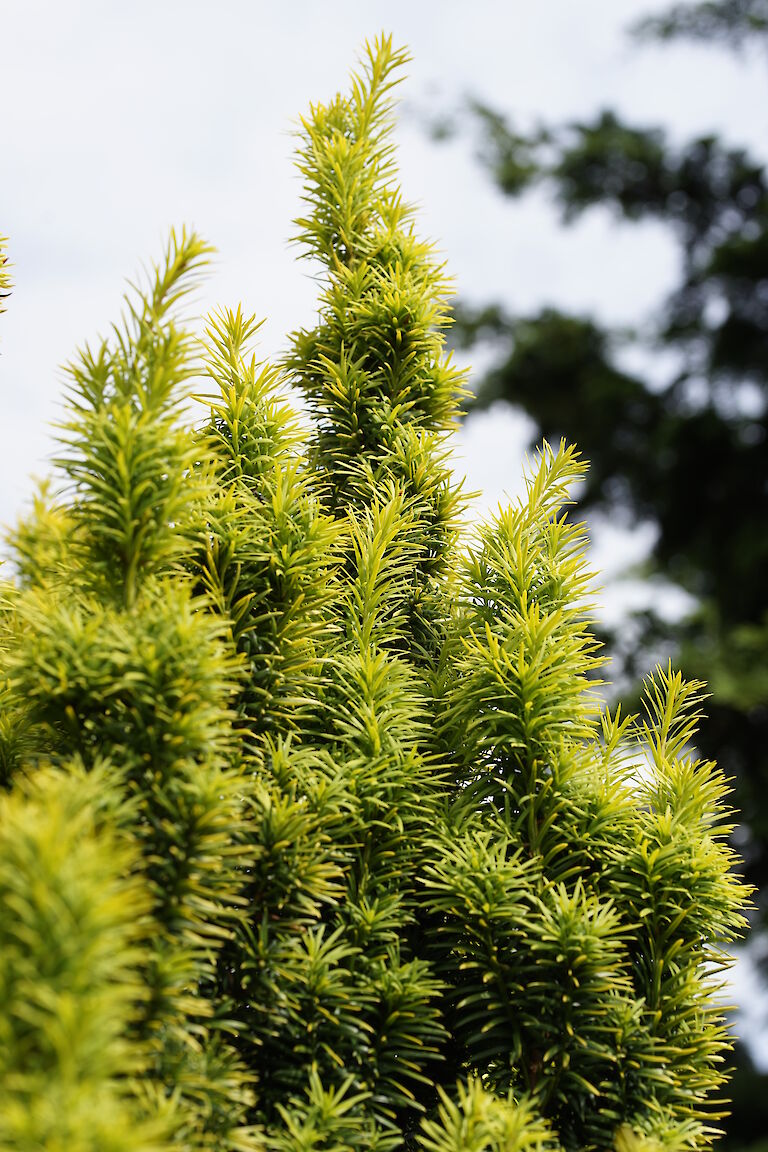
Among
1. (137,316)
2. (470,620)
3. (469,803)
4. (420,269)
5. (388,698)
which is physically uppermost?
(420,269)

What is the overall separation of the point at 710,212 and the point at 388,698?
23.2 ft

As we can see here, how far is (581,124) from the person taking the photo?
7418 mm

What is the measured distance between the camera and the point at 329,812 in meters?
1.16

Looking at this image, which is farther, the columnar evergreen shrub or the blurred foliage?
the blurred foliage

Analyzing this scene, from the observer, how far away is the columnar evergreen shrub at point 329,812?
96 centimetres

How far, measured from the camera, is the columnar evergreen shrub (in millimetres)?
959

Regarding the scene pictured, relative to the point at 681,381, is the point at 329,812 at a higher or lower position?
lower

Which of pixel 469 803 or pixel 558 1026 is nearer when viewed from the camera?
pixel 558 1026

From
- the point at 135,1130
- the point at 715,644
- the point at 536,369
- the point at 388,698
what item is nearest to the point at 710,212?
the point at 536,369

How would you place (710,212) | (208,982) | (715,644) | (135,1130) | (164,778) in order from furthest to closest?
(710,212)
(715,644)
(208,982)
(164,778)
(135,1130)

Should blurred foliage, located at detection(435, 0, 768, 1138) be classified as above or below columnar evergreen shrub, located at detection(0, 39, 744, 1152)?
above

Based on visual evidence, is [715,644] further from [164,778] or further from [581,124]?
[164,778]

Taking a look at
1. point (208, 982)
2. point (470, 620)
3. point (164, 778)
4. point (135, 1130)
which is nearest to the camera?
point (135, 1130)

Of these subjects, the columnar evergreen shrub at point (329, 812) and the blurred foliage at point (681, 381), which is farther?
the blurred foliage at point (681, 381)
